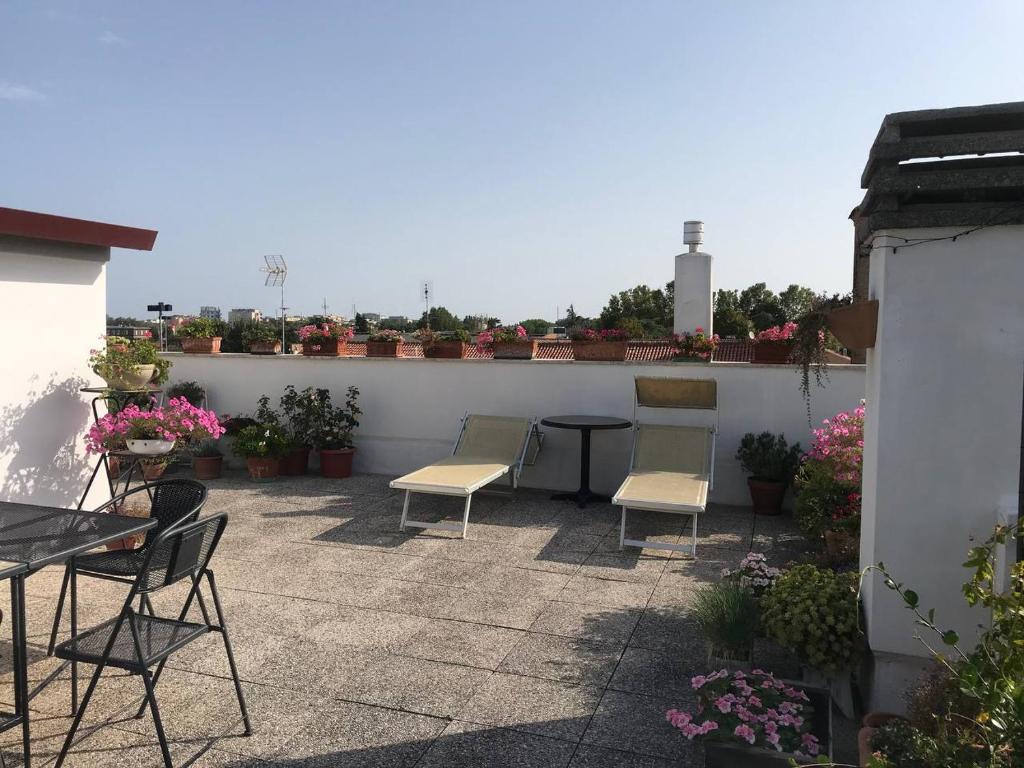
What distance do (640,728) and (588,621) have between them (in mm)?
1225

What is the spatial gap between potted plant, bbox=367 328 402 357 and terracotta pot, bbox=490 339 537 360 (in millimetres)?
1391

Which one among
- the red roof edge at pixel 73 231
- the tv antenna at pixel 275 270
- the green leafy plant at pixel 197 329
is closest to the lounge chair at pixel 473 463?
the red roof edge at pixel 73 231

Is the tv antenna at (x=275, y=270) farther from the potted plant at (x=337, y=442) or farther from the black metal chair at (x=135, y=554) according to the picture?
the black metal chair at (x=135, y=554)

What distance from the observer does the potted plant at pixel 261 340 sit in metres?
9.91

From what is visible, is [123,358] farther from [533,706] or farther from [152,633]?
[533,706]

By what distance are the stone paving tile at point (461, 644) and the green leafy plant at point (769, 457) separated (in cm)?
377

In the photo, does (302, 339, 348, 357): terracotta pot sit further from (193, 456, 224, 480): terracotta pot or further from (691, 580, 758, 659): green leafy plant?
(691, 580, 758, 659): green leafy plant

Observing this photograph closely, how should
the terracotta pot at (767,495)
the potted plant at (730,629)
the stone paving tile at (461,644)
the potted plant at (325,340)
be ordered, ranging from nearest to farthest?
the potted plant at (730,629), the stone paving tile at (461,644), the terracotta pot at (767,495), the potted plant at (325,340)

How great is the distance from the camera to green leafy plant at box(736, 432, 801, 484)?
697 centimetres

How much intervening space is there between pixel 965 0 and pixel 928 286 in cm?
236

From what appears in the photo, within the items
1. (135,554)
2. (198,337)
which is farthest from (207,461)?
(135,554)

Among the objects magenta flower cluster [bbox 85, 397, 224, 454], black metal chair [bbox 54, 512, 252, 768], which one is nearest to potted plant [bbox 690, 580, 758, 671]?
black metal chair [bbox 54, 512, 252, 768]

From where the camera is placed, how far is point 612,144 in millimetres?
9562

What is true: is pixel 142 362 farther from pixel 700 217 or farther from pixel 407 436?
pixel 700 217
